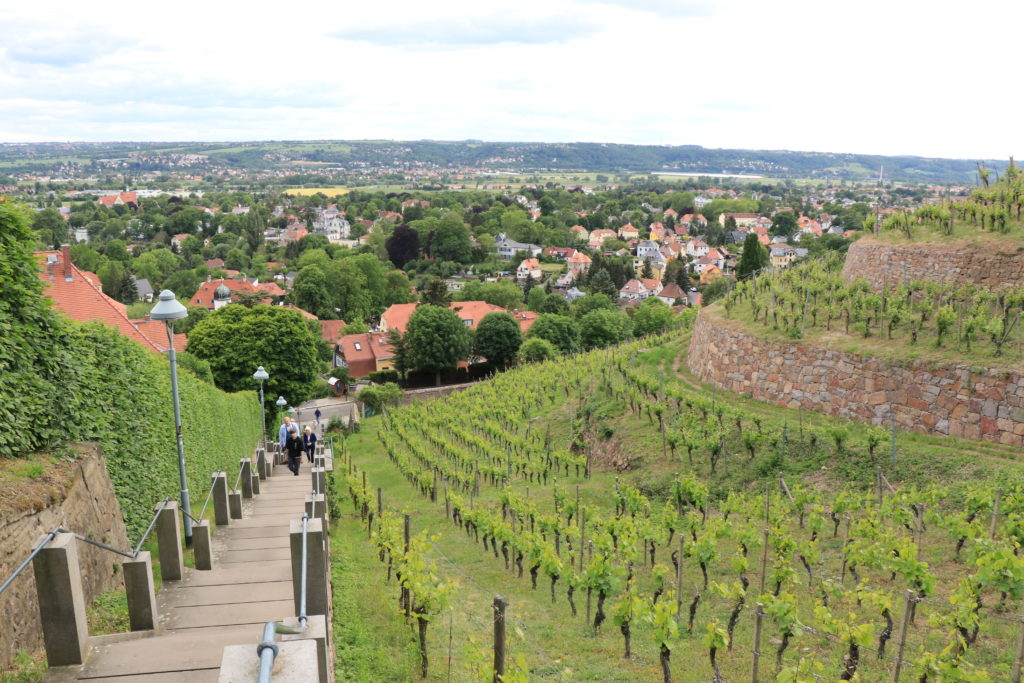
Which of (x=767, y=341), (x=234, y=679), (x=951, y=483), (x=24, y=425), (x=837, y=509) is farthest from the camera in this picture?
(x=767, y=341)

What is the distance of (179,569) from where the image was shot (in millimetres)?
7426

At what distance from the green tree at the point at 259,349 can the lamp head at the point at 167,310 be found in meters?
18.7

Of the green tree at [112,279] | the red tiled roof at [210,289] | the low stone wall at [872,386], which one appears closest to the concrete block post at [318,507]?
the low stone wall at [872,386]

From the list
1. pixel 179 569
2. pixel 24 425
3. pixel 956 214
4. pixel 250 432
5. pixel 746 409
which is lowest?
pixel 250 432

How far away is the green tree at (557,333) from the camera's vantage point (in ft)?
168

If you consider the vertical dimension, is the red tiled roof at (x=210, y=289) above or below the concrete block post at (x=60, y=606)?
below

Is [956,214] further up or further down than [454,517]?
further up

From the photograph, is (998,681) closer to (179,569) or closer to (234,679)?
(234,679)

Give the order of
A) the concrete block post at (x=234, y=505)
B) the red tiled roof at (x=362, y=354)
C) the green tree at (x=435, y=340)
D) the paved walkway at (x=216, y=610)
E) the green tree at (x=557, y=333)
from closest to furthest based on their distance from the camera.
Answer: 1. the paved walkway at (x=216, y=610)
2. the concrete block post at (x=234, y=505)
3. the green tree at (x=435, y=340)
4. the green tree at (x=557, y=333)
5. the red tiled roof at (x=362, y=354)

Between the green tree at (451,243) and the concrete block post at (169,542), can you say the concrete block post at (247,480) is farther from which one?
the green tree at (451,243)

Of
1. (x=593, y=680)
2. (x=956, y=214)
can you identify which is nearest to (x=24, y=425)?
(x=593, y=680)

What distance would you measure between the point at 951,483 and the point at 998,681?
239 inches

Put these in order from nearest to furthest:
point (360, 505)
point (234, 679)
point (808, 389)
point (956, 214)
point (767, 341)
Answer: point (234, 679)
point (360, 505)
point (808, 389)
point (767, 341)
point (956, 214)

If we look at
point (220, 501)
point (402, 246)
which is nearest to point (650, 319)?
point (220, 501)
